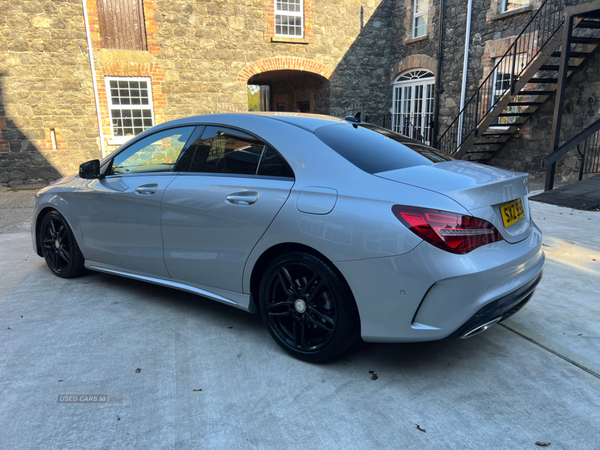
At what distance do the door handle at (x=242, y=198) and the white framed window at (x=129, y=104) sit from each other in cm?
1088

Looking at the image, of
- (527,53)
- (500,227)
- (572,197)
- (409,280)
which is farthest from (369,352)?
(527,53)

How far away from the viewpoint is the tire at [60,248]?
4270mm

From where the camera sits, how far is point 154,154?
3623 millimetres

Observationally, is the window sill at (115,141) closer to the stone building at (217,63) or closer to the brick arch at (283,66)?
the stone building at (217,63)

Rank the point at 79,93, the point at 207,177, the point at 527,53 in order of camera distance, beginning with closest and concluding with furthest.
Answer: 1. the point at 207,177
2. the point at 527,53
3. the point at 79,93

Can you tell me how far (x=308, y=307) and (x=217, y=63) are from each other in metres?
12.3

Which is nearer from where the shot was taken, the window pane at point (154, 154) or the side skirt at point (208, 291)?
the side skirt at point (208, 291)

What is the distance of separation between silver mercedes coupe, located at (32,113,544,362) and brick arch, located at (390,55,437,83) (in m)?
11.8

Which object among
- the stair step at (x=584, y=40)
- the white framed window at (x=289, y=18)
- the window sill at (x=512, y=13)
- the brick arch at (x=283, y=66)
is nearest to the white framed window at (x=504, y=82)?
the window sill at (x=512, y=13)

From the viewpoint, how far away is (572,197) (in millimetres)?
7898

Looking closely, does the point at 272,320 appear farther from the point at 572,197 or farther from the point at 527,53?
the point at 527,53

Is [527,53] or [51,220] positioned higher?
[527,53]

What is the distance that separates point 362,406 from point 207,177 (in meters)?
1.82

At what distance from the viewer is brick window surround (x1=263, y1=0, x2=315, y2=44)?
13.9 m
